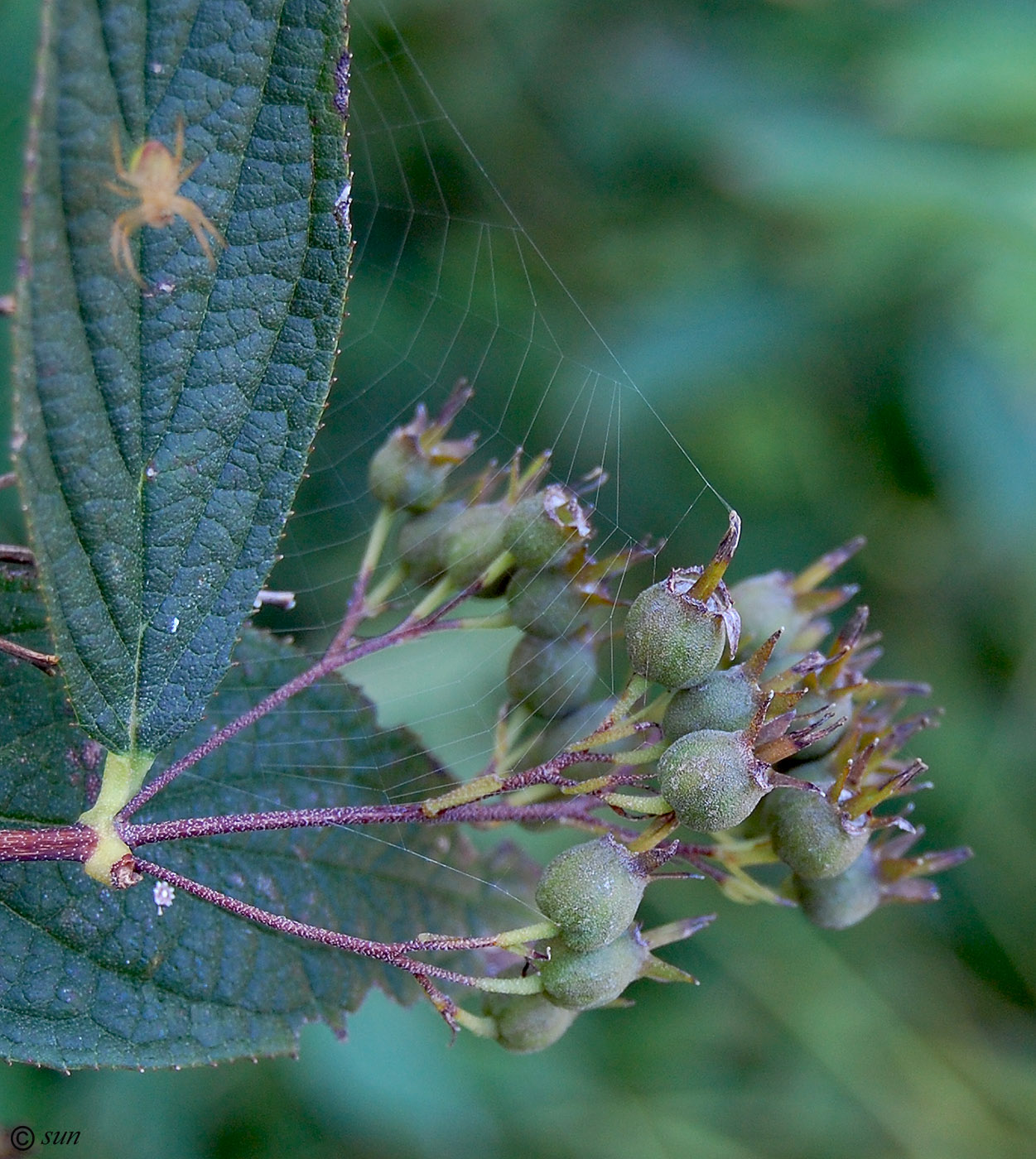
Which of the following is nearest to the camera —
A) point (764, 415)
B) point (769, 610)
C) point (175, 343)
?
point (175, 343)

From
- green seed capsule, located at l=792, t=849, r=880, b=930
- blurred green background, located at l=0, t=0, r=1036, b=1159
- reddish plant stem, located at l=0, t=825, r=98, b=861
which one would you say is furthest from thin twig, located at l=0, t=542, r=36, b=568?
blurred green background, located at l=0, t=0, r=1036, b=1159

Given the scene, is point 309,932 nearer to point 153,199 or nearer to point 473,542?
point 473,542

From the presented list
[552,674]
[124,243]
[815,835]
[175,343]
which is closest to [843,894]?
[815,835]

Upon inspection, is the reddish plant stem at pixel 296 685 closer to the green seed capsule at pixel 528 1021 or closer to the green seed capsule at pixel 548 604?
the green seed capsule at pixel 548 604

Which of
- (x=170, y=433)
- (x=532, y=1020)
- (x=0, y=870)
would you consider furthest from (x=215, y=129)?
(x=532, y=1020)

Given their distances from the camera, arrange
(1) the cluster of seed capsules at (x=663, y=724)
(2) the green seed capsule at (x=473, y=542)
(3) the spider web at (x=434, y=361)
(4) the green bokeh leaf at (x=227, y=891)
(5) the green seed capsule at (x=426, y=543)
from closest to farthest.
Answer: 1. (1) the cluster of seed capsules at (x=663, y=724)
2. (4) the green bokeh leaf at (x=227, y=891)
3. (2) the green seed capsule at (x=473, y=542)
4. (5) the green seed capsule at (x=426, y=543)
5. (3) the spider web at (x=434, y=361)

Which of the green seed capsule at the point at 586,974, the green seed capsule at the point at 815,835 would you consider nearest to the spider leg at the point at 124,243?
the green seed capsule at the point at 586,974
